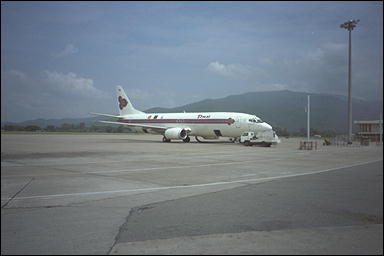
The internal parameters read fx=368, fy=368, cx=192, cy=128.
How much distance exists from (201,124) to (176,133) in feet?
9.73

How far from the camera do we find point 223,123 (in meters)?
37.0

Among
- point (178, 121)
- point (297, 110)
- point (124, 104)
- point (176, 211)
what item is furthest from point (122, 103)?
point (176, 211)

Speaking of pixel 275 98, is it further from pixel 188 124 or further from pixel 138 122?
pixel 138 122

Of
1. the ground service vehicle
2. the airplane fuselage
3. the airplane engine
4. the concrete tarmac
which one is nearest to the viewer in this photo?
the concrete tarmac

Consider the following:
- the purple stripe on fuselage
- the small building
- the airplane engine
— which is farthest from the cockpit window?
the small building

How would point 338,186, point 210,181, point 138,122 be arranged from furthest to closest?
point 138,122 < point 210,181 < point 338,186

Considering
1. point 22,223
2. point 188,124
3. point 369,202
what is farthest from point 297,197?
point 188,124

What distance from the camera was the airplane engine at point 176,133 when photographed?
40094 millimetres

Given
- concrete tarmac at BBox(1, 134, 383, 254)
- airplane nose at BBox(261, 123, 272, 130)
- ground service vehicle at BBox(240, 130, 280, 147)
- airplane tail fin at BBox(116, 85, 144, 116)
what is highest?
airplane tail fin at BBox(116, 85, 144, 116)

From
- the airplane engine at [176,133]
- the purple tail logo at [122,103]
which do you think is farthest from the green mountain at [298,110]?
the purple tail logo at [122,103]

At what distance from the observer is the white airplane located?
3469 centimetres

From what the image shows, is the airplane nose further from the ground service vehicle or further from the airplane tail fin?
the airplane tail fin

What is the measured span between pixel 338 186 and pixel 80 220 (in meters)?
7.70

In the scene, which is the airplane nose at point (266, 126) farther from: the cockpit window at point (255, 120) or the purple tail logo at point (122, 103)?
the purple tail logo at point (122, 103)
